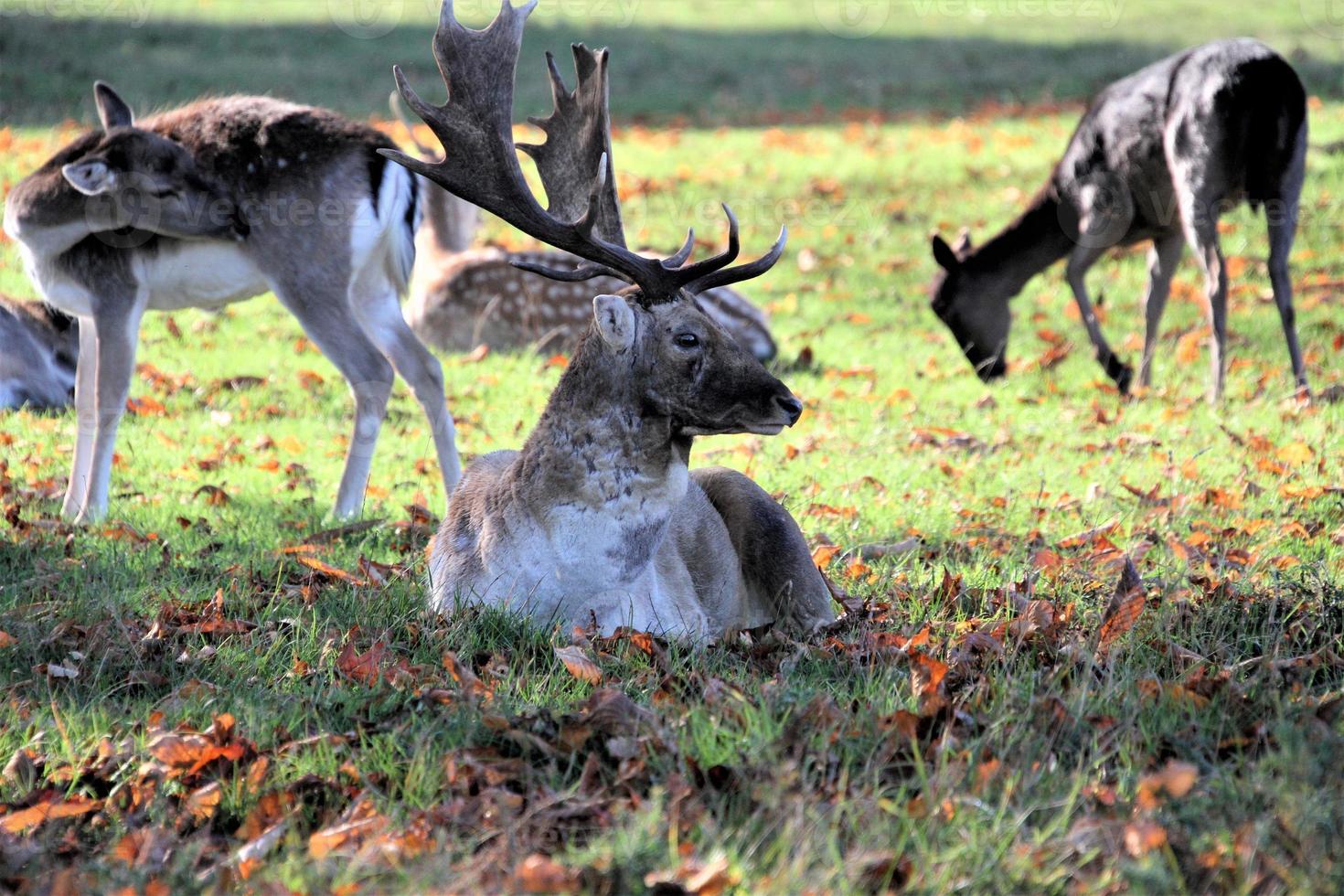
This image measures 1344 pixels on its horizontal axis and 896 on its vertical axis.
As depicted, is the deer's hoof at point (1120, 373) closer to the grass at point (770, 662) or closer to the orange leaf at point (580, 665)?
the grass at point (770, 662)

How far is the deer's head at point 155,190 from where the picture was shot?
6.36 meters

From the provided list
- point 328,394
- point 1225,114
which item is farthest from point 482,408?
point 1225,114

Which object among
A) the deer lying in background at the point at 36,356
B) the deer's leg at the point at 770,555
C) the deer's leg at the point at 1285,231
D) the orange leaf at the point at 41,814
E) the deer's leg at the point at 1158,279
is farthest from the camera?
the deer's leg at the point at 1158,279

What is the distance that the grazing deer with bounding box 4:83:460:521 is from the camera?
21.0 ft

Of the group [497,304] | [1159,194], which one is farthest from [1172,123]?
[497,304]

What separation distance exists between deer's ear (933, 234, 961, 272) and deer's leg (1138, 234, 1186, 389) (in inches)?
50.4

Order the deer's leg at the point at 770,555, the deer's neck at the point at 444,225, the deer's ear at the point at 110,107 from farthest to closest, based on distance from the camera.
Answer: the deer's neck at the point at 444,225 < the deer's ear at the point at 110,107 < the deer's leg at the point at 770,555

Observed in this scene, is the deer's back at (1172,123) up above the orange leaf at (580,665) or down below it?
above

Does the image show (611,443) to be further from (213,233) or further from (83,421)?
(83,421)

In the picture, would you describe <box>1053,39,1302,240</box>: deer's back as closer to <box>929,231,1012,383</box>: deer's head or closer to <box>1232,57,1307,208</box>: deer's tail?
<box>1232,57,1307,208</box>: deer's tail

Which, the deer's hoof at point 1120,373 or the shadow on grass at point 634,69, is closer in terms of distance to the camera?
the deer's hoof at point 1120,373

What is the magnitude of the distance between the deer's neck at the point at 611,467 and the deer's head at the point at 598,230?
47 mm

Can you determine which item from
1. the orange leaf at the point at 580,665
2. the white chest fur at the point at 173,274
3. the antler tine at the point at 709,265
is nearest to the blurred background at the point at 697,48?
the white chest fur at the point at 173,274

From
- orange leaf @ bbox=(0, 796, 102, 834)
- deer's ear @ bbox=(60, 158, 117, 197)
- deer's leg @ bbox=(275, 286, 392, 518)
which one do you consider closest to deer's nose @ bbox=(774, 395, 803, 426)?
orange leaf @ bbox=(0, 796, 102, 834)
